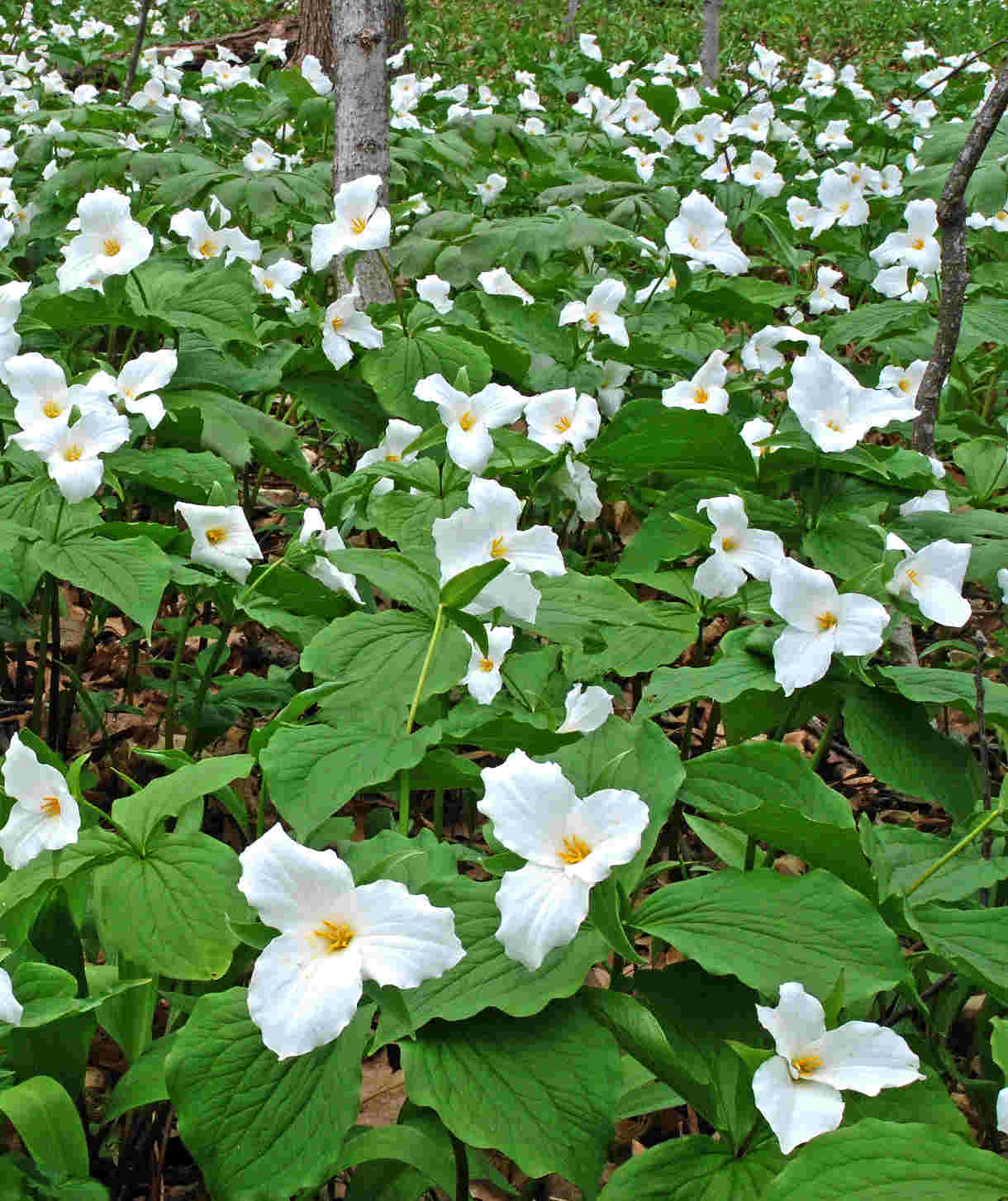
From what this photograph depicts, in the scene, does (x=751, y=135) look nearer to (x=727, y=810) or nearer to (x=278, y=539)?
(x=278, y=539)

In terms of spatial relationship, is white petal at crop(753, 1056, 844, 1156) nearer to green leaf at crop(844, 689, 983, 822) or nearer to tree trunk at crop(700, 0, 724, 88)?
green leaf at crop(844, 689, 983, 822)

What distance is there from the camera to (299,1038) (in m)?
1.00

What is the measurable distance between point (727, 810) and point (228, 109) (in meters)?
5.51

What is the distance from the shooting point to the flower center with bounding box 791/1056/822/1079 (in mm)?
1069

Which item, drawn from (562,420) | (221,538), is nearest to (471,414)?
(562,420)

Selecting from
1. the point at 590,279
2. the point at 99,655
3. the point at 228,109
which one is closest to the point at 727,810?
the point at 99,655

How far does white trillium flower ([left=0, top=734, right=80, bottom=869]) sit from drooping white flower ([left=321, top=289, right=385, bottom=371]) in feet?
4.74

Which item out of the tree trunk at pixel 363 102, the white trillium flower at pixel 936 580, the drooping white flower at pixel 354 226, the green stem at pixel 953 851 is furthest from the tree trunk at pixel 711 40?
the green stem at pixel 953 851

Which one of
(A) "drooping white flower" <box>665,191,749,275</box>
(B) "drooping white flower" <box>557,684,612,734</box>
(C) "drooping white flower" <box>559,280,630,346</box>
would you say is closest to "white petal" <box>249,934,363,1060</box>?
(B) "drooping white flower" <box>557,684,612,734</box>

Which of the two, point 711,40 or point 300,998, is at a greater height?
point 300,998

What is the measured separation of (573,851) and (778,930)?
0.72 feet

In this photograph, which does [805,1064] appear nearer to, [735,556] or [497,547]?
[497,547]

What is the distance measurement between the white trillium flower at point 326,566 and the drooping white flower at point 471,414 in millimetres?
248

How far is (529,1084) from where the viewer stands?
1.06m
